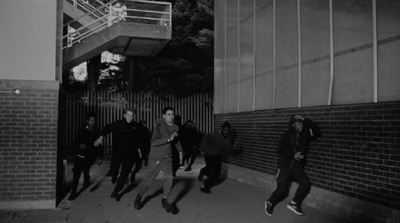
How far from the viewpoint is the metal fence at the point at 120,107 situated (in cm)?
1620

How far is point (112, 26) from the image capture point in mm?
14477

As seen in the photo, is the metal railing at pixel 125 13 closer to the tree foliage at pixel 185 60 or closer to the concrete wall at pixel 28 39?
the tree foliage at pixel 185 60

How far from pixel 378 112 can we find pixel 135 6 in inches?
466

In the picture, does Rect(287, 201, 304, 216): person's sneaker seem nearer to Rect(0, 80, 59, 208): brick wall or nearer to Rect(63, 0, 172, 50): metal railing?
Rect(0, 80, 59, 208): brick wall

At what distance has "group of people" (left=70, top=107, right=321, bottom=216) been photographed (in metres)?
6.81

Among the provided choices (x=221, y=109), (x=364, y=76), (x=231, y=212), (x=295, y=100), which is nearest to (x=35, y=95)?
(x=231, y=212)

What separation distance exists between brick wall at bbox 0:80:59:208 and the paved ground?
0.42 meters

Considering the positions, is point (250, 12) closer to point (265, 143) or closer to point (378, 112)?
point (265, 143)

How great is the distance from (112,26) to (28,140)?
831 cm

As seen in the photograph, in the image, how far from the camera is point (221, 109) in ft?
42.2

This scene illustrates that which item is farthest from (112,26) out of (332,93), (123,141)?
(332,93)

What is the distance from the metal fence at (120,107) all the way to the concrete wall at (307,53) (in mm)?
4725

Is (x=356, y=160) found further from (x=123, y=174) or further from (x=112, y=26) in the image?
(x=112, y=26)

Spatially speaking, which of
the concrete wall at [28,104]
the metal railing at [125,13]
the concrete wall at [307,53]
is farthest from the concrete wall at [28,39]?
the metal railing at [125,13]
